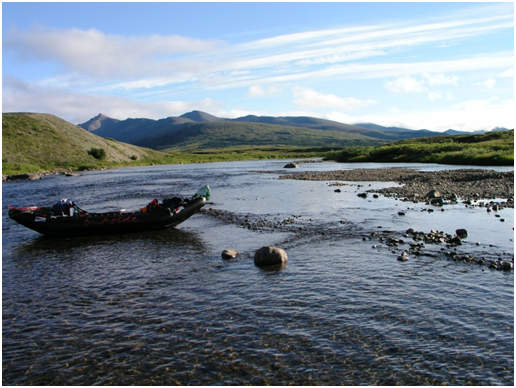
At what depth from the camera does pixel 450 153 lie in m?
90.4

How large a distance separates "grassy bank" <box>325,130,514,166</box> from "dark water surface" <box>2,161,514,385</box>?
58.3m

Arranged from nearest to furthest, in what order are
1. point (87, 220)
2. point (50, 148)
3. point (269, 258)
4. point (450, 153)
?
point (269, 258) → point (87, 220) → point (450, 153) → point (50, 148)

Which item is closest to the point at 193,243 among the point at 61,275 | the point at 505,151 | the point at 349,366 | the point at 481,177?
the point at 61,275

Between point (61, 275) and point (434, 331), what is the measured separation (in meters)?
16.6

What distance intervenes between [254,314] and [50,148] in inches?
5064

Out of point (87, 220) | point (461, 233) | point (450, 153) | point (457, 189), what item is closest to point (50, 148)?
point (87, 220)

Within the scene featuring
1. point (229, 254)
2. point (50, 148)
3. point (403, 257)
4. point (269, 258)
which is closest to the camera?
point (269, 258)

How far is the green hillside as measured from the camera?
107694 millimetres

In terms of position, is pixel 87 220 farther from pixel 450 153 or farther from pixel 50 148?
pixel 50 148

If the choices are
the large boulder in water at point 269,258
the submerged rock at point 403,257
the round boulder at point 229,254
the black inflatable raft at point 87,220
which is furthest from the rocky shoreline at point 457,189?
the black inflatable raft at point 87,220

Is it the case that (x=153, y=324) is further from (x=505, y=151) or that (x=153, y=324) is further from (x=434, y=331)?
(x=505, y=151)

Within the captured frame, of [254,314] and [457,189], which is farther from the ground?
[457,189]

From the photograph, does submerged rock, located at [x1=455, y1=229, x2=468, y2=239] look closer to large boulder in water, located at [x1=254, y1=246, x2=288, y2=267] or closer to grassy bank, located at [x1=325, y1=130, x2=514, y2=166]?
large boulder in water, located at [x1=254, y1=246, x2=288, y2=267]

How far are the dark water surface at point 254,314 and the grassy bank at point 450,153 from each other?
58.3 meters
